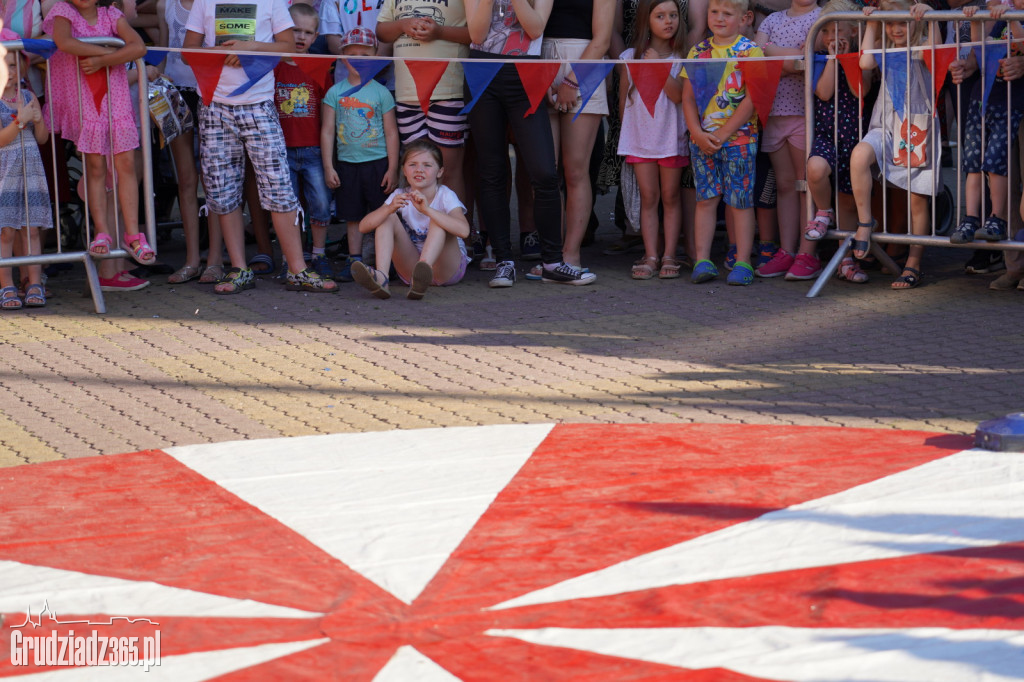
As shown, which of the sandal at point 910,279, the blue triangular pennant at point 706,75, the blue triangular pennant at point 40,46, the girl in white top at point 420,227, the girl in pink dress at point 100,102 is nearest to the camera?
the blue triangular pennant at point 40,46

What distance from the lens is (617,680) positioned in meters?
2.62

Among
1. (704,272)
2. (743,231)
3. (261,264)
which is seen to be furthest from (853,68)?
(261,264)

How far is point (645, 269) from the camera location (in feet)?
25.9

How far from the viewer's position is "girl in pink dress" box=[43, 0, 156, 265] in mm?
7078

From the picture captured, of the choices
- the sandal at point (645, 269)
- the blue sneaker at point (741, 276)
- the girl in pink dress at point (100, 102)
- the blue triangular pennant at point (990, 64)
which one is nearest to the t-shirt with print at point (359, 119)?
the girl in pink dress at point (100, 102)

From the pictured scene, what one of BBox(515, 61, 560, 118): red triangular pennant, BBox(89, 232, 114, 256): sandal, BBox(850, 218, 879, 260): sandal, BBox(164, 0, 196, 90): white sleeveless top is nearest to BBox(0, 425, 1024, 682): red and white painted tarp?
BBox(850, 218, 879, 260): sandal

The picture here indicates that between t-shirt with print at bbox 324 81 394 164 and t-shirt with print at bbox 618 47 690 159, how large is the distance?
1.57 meters

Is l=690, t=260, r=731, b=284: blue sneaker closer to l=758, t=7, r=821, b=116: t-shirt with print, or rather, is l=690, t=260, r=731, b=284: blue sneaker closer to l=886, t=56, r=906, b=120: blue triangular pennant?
l=758, t=7, r=821, b=116: t-shirt with print

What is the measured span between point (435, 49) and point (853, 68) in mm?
2593

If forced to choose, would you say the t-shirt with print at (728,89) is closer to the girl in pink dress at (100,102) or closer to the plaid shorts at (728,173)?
the plaid shorts at (728,173)

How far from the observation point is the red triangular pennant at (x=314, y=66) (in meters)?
7.59

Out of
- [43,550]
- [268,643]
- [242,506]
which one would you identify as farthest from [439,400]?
[268,643]

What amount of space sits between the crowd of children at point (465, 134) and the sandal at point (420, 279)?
13mm

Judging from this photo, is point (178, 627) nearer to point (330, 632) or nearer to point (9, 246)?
point (330, 632)
